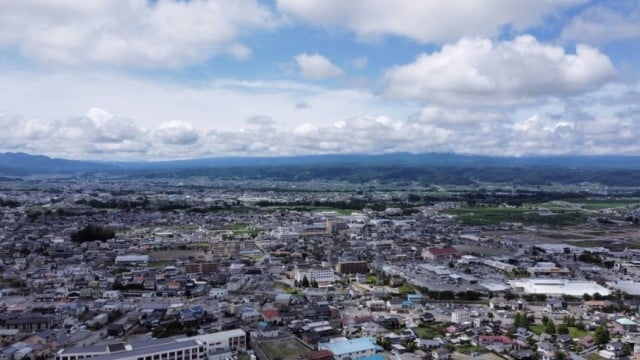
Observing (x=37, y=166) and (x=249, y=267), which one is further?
(x=37, y=166)

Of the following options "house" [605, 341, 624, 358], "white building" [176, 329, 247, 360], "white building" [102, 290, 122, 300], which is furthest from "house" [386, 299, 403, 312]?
"white building" [102, 290, 122, 300]

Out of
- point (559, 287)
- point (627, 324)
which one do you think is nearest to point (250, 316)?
point (627, 324)

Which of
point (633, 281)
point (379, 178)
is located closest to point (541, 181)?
point (379, 178)

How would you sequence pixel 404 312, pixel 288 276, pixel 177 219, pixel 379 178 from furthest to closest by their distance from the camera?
pixel 379 178, pixel 177 219, pixel 288 276, pixel 404 312

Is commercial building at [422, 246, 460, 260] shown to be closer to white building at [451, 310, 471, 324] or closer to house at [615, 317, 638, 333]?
white building at [451, 310, 471, 324]

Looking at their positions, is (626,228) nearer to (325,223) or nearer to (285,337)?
(325,223)

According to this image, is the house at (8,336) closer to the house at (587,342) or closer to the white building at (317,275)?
the white building at (317,275)

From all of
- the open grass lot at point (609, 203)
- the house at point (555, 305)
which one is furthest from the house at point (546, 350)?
the open grass lot at point (609, 203)
